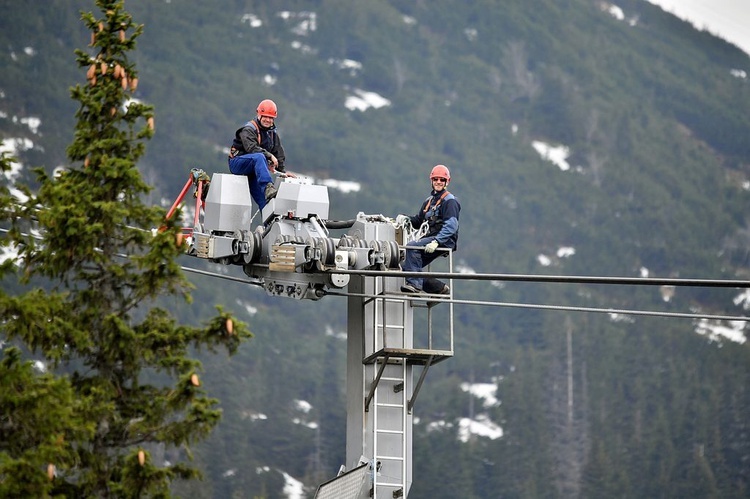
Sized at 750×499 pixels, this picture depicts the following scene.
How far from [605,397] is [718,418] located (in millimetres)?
11581

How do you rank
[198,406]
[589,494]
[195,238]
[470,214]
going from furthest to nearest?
1. [470,214]
2. [589,494]
3. [195,238]
4. [198,406]

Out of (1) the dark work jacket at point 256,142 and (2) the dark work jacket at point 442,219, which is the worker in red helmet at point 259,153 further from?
(2) the dark work jacket at point 442,219

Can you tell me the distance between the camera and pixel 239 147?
→ 25.4 metres

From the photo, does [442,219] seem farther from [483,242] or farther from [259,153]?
[483,242]

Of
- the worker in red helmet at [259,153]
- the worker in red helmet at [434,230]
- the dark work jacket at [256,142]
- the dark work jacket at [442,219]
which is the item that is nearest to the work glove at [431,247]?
the worker in red helmet at [434,230]

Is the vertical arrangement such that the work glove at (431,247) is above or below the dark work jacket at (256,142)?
below

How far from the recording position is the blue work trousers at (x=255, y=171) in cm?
2489

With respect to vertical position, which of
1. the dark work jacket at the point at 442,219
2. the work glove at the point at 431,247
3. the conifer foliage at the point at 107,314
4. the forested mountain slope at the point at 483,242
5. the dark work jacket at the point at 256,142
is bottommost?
the conifer foliage at the point at 107,314

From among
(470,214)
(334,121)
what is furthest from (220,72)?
(470,214)

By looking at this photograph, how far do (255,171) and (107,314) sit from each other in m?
8.33

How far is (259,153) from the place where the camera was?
24.9m

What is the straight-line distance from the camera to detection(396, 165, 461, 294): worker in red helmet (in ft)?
83.8

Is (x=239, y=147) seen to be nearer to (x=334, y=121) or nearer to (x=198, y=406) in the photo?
(x=198, y=406)

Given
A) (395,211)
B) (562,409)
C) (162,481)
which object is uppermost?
(395,211)
